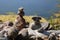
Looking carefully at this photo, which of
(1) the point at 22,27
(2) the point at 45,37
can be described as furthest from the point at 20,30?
(2) the point at 45,37

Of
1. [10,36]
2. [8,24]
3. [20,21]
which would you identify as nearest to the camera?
[10,36]

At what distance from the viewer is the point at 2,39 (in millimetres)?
7586

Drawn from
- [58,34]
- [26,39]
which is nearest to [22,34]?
[26,39]

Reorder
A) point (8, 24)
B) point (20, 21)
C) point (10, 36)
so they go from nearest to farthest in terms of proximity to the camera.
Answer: point (10, 36), point (20, 21), point (8, 24)

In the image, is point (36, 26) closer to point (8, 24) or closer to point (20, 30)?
point (20, 30)

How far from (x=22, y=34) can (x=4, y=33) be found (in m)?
0.39

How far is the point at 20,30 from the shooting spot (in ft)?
25.7

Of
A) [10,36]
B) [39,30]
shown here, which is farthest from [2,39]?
[39,30]

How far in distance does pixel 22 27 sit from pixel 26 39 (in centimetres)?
34

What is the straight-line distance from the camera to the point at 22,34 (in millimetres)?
7723

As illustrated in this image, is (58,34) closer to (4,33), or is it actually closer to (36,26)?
(36,26)

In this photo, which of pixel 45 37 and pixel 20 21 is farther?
pixel 20 21

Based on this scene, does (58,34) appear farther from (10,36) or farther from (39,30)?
(10,36)

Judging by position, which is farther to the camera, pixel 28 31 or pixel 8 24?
pixel 8 24
